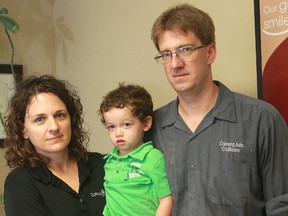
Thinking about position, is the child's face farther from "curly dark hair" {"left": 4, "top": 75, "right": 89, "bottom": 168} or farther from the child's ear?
"curly dark hair" {"left": 4, "top": 75, "right": 89, "bottom": 168}

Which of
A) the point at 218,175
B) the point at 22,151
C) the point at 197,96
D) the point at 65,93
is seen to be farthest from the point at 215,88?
the point at 22,151

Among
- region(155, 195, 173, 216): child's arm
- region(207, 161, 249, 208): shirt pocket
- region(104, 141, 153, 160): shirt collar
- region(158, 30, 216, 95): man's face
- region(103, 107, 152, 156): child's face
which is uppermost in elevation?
region(158, 30, 216, 95): man's face

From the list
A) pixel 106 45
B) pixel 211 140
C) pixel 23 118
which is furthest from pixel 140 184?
pixel 106 45

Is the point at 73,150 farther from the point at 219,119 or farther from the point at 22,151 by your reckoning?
the point at 219,119

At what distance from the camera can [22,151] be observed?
1763mm

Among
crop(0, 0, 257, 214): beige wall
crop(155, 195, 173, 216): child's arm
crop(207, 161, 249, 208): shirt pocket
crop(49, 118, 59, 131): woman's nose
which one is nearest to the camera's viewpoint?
crop(207, 161, 249, 208): shirt pocket

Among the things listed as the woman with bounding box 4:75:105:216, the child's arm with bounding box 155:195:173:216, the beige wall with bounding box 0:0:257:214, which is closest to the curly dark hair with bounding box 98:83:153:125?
the woman with bounding box 4:75:105:216

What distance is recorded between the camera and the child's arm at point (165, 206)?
5.20 feet

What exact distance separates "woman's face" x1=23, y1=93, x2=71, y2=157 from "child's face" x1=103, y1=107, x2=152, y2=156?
22 centimetres

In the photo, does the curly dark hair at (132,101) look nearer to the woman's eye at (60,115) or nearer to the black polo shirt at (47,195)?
the woman's eye at (60,115)

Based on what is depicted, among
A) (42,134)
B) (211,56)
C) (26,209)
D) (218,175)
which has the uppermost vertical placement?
(211,56)

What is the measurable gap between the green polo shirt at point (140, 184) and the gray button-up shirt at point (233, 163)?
6cm

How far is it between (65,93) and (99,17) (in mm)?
1237

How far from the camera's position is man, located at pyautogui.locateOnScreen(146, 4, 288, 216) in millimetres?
1468
